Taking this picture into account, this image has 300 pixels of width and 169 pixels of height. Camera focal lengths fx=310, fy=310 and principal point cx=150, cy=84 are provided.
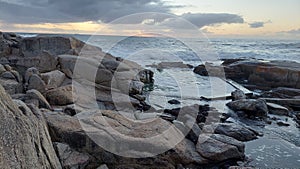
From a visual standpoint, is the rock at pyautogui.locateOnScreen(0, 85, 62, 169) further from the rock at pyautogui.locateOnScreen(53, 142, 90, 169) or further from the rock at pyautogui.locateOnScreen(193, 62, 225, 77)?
the rock at pyautogui.locateOnScreen(193, 62, 225, 77)

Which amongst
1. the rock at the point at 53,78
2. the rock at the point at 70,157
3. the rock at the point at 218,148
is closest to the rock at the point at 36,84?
the rock at the point at 53,78

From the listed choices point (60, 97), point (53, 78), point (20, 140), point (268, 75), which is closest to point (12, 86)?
point (60, 97)

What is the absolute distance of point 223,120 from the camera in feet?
37.4

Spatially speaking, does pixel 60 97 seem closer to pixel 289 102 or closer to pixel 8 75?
pixel 8 75

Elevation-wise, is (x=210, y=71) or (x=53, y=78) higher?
(x=53, y=78)

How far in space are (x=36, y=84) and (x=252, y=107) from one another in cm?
846

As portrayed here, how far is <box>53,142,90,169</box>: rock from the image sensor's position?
18.6 feet

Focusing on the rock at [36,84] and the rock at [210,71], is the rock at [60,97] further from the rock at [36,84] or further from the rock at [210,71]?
the rock at [210,71]

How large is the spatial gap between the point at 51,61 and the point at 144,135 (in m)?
9.07

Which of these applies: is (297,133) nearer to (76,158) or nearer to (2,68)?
(76,158)

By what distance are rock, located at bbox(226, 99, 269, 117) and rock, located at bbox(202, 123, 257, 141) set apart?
3035mm

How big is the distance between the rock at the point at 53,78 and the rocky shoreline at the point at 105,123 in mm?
51

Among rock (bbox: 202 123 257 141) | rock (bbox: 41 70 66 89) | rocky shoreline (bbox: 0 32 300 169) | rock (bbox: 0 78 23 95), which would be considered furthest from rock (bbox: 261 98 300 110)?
rock (bbox: 0 78 23 95)

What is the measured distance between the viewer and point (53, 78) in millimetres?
11953
